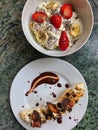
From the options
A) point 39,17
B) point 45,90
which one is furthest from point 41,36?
point 45,90

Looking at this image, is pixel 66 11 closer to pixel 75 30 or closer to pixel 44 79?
pixel 75 30

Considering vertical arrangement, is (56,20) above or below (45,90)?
above

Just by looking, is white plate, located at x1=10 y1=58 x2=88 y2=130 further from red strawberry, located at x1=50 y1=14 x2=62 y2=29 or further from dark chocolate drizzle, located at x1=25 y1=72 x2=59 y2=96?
red strawberry, located at x1=50 y1=14 x2=62 y2=29

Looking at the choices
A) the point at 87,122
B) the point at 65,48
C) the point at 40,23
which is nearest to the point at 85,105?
the point at 87,122

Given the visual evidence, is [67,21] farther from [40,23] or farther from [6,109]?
[6,109]

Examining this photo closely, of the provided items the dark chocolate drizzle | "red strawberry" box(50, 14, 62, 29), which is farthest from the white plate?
"red strawberry" box(50, 14, 62, 29)
